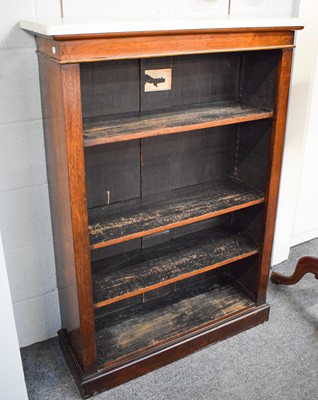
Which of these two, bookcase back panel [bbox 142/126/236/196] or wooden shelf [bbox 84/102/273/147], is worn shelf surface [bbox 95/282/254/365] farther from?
wooden shelf [bbox 84/102/273/147]

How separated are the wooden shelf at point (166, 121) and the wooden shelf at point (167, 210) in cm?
34

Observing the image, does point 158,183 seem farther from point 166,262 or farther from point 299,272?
point 299,272

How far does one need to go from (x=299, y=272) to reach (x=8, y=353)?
1402mm

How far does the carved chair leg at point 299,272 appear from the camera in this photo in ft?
6.96

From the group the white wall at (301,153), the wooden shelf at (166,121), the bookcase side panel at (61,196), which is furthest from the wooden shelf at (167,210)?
the white wall at (301,153)

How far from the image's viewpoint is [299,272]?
2203 millimetres

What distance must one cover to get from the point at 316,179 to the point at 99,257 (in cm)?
143

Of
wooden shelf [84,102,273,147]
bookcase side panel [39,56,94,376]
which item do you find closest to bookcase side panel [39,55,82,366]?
bookcase side panel [39,56,94,376]

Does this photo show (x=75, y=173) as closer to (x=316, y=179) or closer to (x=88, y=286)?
(x=88, y=286)

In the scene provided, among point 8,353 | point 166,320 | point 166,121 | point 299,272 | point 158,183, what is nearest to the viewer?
point 8,353

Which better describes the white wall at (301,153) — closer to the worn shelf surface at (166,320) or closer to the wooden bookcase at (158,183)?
the wooden bookcase at (158,183)

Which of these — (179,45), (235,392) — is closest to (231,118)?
(179,45)

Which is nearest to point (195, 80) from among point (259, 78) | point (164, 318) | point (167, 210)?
point (259, 78)

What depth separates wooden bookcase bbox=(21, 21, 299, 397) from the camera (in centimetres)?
141
